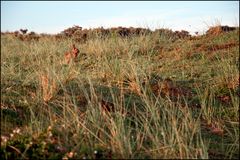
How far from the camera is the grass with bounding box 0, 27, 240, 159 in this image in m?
4.25

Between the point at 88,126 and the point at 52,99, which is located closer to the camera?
the point at 88,126

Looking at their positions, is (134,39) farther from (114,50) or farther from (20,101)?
(20,101)

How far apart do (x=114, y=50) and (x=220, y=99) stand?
516 centimetres

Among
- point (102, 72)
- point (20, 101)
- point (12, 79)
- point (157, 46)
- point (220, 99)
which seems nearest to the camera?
point (20, 101)

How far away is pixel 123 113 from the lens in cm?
559

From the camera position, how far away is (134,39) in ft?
43.8

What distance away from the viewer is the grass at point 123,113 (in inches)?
167

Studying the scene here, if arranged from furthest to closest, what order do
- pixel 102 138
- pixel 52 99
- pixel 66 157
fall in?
pixel 52 99 → pixel 102 138 → pixel 66 157

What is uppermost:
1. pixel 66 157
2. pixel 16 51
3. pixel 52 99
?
pixel 16 51

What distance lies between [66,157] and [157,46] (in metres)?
9.16

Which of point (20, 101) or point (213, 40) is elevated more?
point (213, 40)

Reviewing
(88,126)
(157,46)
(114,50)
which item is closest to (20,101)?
(88,126)

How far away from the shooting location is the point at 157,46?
508 inches

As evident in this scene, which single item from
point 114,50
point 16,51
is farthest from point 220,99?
point 16,51
